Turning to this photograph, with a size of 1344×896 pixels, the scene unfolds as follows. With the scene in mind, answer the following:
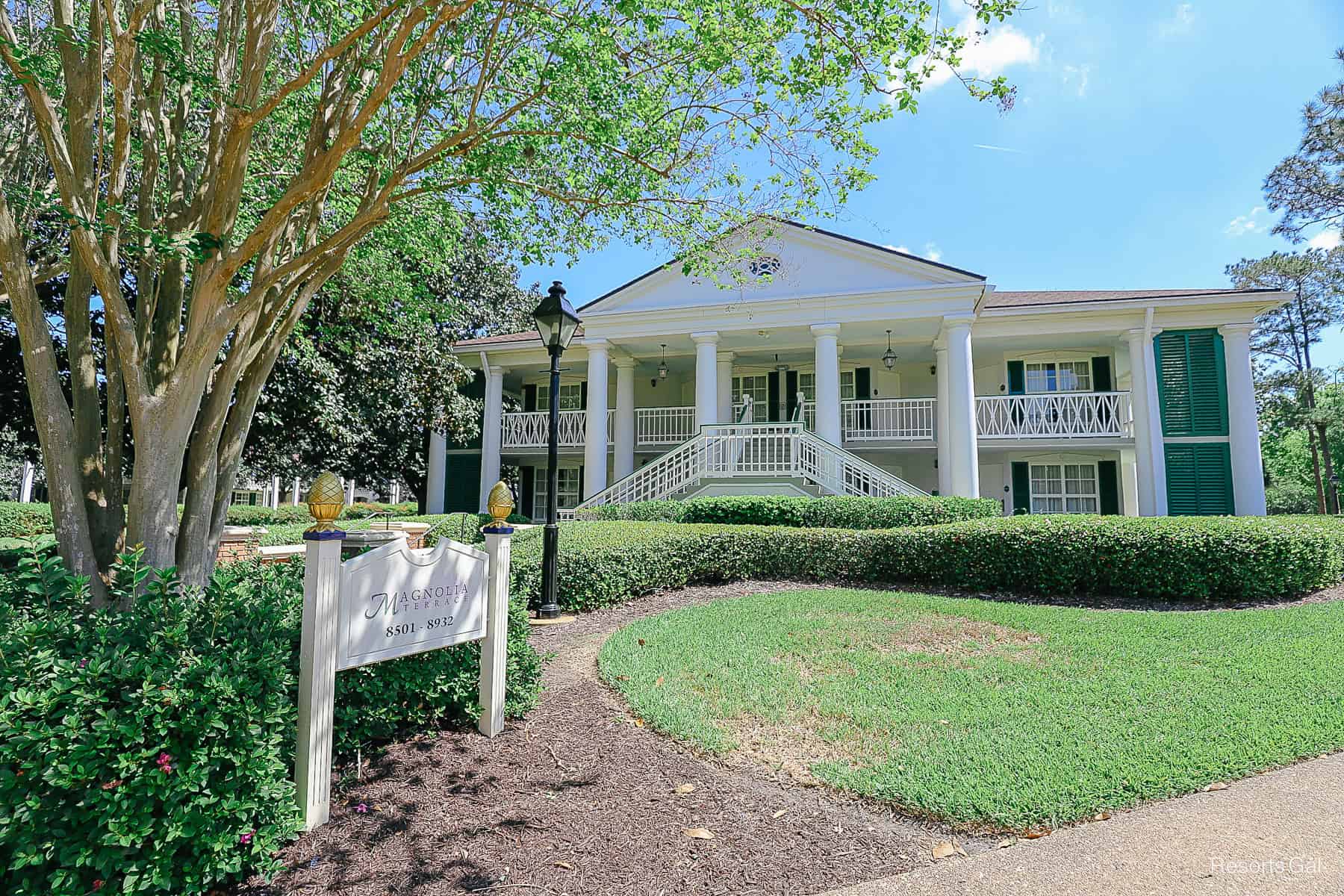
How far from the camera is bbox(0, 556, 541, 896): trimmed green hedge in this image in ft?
6.80

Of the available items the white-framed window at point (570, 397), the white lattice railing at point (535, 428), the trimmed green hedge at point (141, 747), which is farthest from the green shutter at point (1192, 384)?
the trimmed green hedge at point (141, 747)

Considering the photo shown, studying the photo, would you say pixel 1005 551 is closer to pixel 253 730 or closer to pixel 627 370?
pixel 253 730

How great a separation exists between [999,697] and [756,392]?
46.3ft

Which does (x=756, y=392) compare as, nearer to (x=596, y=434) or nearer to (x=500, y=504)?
(x=596, y=434)

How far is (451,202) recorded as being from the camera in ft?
23.5

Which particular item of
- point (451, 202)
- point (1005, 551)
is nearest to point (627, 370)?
point (451, 202)

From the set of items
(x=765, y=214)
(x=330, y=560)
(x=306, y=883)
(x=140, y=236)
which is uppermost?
(x=765, y=214)

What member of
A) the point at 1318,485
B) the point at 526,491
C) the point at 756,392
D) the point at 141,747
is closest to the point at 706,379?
the point at 756,392

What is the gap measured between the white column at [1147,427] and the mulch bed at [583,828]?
1346cm

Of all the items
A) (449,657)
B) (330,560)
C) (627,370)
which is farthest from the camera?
(627,370)

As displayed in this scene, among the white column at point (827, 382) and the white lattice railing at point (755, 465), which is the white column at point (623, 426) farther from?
the white column at point (827, 382)

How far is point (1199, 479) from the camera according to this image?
1310 cm

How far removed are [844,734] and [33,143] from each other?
935 cm

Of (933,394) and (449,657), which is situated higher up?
(933,394)
